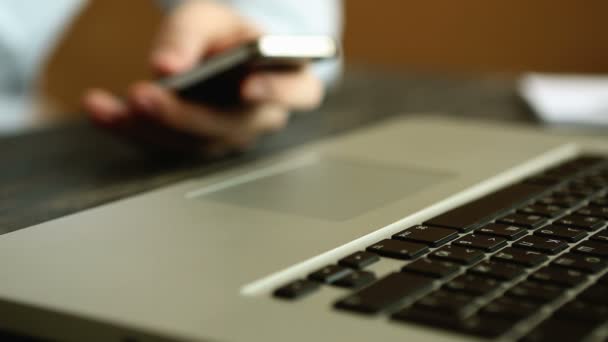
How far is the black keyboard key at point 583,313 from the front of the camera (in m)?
0.29

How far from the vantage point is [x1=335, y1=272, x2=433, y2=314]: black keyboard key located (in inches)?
11.9

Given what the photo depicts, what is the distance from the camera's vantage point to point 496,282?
325mm

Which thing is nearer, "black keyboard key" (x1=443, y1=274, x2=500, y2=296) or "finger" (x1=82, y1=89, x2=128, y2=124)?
"black keyboard key" (x1=443, y1=274, x2=500, y2=296)

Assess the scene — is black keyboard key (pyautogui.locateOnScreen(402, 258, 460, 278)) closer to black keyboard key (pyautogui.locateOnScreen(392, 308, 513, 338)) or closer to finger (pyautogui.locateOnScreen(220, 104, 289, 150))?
black keyboard key (pyautogui.locateOnScreen(392, 308, 513, 338))

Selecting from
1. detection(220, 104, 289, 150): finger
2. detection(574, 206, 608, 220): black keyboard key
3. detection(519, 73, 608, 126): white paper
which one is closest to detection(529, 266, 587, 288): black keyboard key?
detection(574, 206, 608, 220): black keyboard key

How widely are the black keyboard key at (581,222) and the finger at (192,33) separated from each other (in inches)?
14.3

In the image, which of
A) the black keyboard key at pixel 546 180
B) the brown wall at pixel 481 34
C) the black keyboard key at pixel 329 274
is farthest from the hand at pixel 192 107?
the brown wall at pixel 481 34

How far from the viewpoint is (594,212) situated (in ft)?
1.46

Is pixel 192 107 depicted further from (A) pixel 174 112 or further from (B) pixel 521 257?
(B) pixel 521 257

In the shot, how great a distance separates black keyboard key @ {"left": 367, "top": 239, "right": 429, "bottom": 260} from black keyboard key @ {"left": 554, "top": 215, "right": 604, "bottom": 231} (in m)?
0.09

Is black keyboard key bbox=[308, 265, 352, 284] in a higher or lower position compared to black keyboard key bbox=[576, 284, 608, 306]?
higher

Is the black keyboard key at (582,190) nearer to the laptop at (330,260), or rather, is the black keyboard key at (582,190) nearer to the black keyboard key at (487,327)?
the laptop at (330,260)

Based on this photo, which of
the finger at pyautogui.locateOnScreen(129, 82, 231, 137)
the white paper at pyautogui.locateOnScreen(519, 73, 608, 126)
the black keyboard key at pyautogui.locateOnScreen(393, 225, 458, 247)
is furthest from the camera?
the white paper at pyautogui.locateOnScreen(519, 73, 608, 126)

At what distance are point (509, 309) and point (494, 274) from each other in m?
0.04
